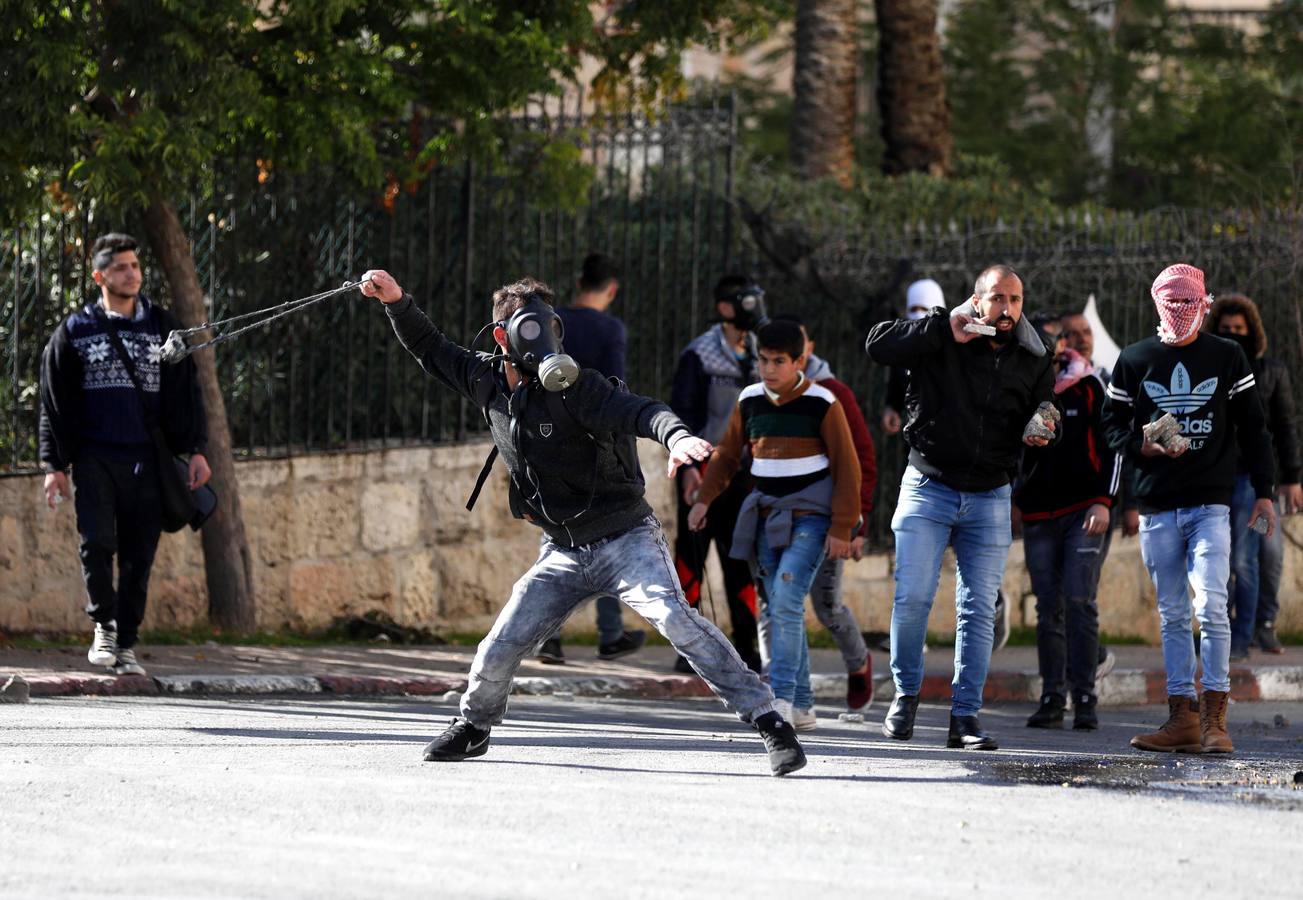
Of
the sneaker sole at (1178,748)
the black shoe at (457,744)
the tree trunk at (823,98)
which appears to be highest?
the tree trunk at (823,98)

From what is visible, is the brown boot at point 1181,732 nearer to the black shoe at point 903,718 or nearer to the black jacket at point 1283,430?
the black shoe at point 903,718

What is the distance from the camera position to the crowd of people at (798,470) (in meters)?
6.98

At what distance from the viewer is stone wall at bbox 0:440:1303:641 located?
35.9 ft

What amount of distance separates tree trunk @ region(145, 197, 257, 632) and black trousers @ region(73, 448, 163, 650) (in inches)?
56.6

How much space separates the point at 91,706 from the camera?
28.2 ft

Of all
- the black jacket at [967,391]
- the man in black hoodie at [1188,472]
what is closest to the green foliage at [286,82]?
the black jacket at [967,391]

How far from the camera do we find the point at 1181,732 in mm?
8180

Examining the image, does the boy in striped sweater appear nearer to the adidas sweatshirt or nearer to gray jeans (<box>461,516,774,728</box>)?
the adidas sweatshirt

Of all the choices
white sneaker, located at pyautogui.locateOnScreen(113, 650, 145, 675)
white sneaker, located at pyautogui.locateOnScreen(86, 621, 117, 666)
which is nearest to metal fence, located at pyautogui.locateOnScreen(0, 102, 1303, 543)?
white sneaker, located at pyautogui.locateOnScreen(86, 621, 117, 666)

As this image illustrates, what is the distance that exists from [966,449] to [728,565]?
218 centimetres

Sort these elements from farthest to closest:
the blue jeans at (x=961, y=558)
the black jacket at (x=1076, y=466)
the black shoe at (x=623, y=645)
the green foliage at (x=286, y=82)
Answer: the black shoe at (x=623, y=645)
the green foliage at (x=286, y=82)
the black jacket at (x=1076, y=466)
the blue jeans at (x=961, y=558)

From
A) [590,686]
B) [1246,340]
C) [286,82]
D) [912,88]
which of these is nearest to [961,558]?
[590,686]

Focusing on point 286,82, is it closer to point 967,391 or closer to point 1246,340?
point 967,391

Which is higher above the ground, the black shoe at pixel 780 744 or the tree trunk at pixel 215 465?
the tree trunk at pixel 215 465
